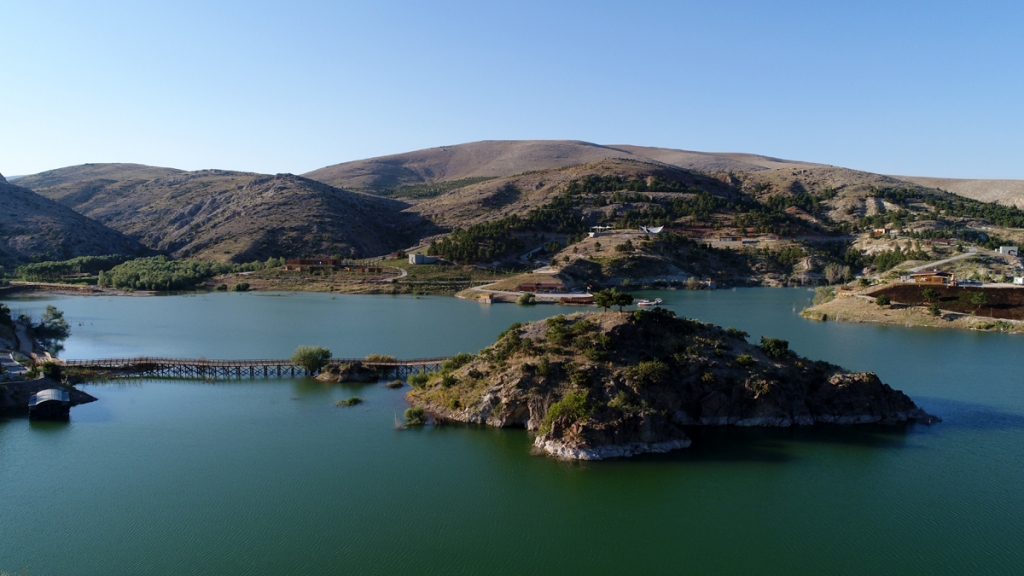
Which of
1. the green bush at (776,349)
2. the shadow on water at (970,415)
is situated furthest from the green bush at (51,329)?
the shadow on water at (970,415)

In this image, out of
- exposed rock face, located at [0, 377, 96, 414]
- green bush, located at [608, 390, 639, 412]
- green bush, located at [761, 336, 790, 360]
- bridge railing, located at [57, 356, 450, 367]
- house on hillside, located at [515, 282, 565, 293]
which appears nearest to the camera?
green bush, located at [608, 390, 639, 412]

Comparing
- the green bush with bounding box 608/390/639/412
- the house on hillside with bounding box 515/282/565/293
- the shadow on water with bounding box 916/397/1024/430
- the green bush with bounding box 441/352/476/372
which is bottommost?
the shadow on water with bounding box 916/397/1024/430

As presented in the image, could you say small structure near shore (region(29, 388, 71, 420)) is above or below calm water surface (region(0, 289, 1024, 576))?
above

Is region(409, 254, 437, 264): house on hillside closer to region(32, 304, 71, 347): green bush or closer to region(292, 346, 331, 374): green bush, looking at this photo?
region(32, 304, 71, 347): green bush

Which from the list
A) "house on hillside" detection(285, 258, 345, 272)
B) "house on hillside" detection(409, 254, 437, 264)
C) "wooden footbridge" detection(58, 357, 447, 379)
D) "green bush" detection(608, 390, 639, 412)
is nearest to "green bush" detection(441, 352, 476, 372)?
"wooden footbridge" detection(58, 357, 447, 379)

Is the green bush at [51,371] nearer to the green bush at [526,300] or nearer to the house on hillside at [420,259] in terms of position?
the green bush at [526,300]

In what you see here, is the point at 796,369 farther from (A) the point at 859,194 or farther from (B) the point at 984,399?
(A) the point at 859,194
